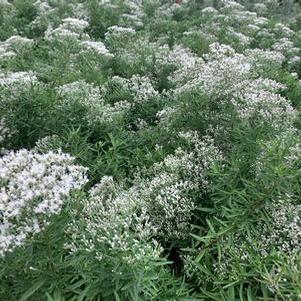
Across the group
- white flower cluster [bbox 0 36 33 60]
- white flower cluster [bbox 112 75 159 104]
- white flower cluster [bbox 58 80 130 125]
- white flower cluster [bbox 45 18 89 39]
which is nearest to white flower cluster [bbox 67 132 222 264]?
white flower cluster [bbox 58 80 130 125]

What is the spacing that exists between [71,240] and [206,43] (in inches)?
242

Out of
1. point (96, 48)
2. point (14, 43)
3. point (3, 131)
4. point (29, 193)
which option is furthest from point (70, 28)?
point (29, 193)

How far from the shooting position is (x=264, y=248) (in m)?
3.83

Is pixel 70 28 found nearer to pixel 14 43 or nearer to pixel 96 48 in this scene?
pixel 14 43

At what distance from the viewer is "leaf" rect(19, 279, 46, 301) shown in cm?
311

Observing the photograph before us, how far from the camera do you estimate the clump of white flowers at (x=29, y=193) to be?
307cm

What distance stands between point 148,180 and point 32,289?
1779 mm

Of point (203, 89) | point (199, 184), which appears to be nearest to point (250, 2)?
point (203, 89)

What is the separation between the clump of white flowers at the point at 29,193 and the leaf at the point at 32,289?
1.02 ft

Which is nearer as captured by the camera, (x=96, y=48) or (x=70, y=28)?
(x=96, y=48)

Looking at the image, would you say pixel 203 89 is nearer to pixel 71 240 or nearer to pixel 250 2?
pixel 71 240

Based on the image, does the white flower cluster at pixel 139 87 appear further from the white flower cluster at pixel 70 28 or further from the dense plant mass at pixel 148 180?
the white flower cluster at pixel 70 28

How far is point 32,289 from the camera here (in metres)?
3.15

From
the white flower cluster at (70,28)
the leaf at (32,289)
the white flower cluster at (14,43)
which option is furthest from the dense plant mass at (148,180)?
the white flower cluster at (14,43)
